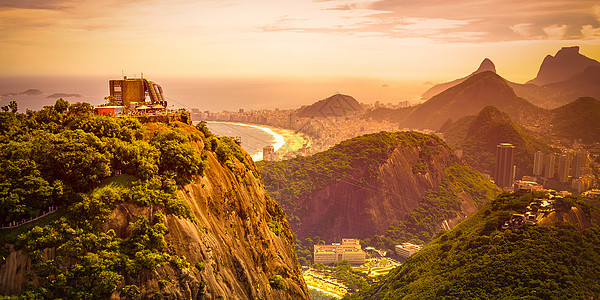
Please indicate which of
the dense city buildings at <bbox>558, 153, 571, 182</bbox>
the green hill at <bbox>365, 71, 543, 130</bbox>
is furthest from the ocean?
the dense city buildings at <bbox>558, 153, 571, 182</bbox>

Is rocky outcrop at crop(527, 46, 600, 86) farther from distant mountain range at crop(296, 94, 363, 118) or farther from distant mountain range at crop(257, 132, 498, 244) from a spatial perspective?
distant mountain range at crop(257, 132, 498, 244)

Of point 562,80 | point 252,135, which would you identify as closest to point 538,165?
point 252,135

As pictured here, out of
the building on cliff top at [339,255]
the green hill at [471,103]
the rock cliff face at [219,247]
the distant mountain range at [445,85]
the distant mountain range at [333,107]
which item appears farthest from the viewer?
the distant mountain range at [445,85]

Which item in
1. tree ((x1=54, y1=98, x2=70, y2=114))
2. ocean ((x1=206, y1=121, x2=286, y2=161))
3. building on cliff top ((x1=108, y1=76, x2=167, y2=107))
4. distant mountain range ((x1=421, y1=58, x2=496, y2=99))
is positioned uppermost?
distant mountain range ((x1=421, y1=58, x2=496, y2=99))

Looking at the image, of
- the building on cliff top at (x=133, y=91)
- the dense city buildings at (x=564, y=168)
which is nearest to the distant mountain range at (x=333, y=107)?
the dense city buildings at (x=564, y=168)

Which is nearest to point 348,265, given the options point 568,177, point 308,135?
point 568,177

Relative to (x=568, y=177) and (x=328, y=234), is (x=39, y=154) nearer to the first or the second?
(x=328, y=234)

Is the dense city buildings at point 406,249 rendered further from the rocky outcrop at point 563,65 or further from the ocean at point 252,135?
the rocky outcrop at point 563,65
